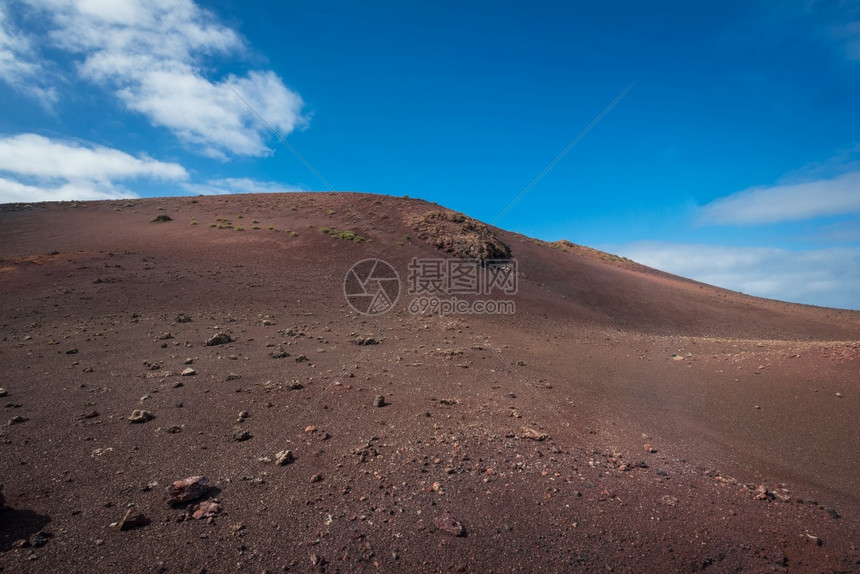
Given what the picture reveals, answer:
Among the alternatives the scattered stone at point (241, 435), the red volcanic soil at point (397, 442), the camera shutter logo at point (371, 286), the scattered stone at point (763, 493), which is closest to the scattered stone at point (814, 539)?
the red volcanic soil at point (397, 442)

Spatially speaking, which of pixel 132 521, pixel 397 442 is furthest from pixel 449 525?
pixel 132 521

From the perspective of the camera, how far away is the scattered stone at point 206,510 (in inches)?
163

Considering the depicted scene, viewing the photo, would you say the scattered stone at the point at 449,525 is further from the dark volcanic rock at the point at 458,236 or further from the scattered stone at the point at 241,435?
the dark volcanic rock at the point at 458,236

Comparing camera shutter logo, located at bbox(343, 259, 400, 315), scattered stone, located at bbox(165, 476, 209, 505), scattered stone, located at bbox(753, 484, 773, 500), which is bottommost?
scattered stone, located at bbox(165, 476, 209, 505)

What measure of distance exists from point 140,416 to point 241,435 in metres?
1.93

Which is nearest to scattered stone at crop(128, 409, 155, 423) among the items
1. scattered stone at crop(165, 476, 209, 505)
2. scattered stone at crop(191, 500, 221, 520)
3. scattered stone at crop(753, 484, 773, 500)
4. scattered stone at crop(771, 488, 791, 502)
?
scattered stone at crop(165, 476, 209, 505)

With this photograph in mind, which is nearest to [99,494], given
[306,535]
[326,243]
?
[306,535]

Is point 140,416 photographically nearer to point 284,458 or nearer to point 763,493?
point 284,458

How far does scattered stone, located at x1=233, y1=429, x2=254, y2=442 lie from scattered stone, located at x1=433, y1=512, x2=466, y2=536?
11.2 ft

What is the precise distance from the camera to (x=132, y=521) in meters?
3.95

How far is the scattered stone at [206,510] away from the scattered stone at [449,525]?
241cm

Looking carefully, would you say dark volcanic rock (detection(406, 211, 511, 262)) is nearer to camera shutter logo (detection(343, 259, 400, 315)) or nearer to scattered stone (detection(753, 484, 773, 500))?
camera shutter logo (detection(343, 259, 400, 315))

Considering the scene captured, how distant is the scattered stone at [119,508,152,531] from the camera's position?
12.9ft

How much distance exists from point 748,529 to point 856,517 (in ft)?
5.81
